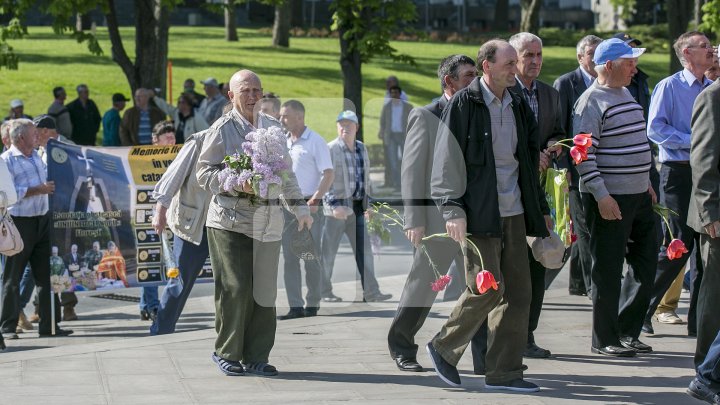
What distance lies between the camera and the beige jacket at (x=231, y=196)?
7.82 meters

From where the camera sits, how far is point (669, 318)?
9.94 metres

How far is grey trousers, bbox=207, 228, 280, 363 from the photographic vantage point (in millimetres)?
7852

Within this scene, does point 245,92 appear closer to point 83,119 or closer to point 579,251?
point 579,251

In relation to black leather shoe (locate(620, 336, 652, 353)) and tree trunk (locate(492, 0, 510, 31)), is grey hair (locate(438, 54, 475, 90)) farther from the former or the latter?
tree trunk (locate(492, 0, 510, 31))

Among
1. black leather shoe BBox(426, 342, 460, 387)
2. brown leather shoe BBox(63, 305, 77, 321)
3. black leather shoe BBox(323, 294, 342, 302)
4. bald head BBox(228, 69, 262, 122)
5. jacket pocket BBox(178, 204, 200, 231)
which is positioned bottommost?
brown leather shoe BBox(63, 305, 77, 321)

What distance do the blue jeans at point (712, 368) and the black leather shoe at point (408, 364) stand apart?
1.83m

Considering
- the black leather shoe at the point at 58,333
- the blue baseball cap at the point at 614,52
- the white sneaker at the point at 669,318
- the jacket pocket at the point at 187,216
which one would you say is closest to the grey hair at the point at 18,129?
the black leather shoe at the point at 58,333

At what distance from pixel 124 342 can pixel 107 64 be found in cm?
2969

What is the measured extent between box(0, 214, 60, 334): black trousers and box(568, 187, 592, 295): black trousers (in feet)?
14.9

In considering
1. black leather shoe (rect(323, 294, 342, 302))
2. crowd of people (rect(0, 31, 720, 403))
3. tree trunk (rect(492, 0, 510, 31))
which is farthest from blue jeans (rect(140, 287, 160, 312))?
tree trunk (rect(492, 0, 510, 31))

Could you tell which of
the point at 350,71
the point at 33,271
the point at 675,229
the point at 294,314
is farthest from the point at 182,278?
the point at 350,71

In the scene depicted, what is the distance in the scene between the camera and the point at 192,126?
1922cm

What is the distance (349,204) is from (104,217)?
87.7 inches

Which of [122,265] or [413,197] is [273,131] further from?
[122,265]
